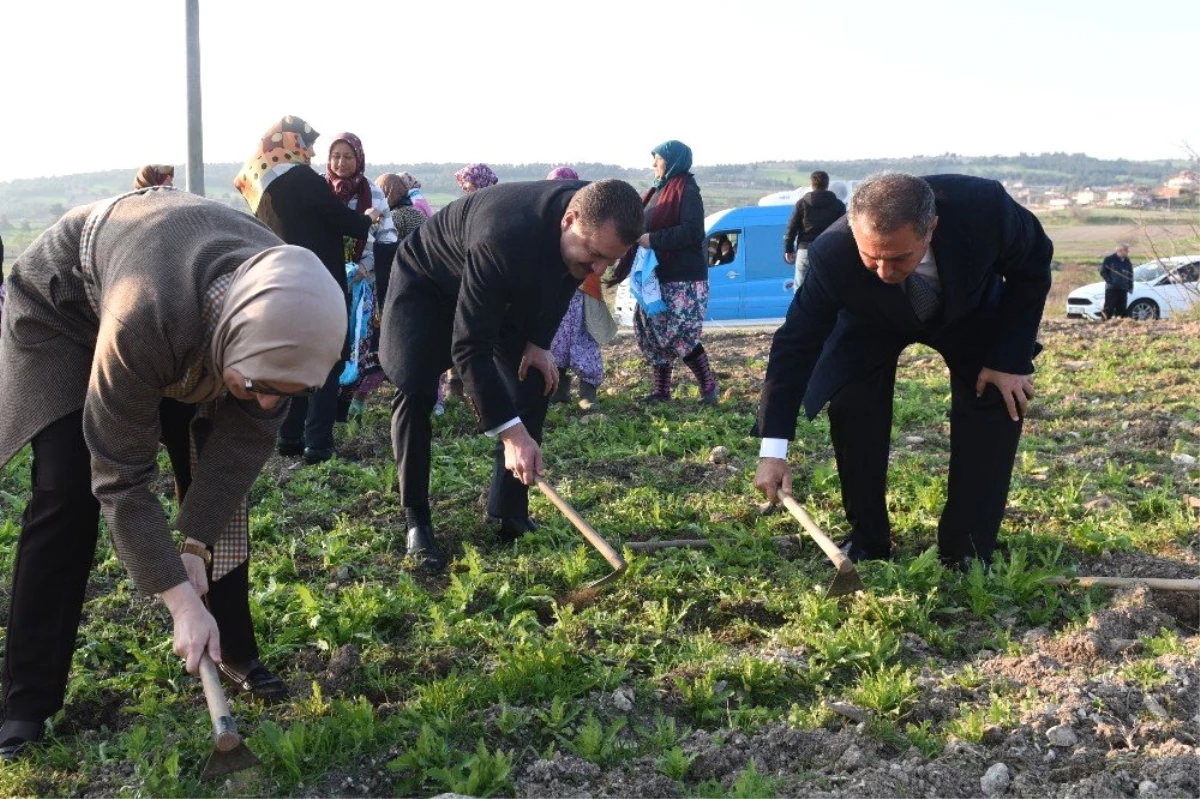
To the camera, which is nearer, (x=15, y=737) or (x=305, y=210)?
(x=15, y=737)

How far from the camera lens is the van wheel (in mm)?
18219

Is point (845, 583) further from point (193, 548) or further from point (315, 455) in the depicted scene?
point (315, 455)

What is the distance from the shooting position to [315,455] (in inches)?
239

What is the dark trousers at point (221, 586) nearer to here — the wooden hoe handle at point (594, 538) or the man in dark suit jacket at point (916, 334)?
the wooden hoe handle at point (594, 538)

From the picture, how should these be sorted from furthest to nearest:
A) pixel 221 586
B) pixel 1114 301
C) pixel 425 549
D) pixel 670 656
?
pixel 1114 301 → pixel 425 549 → pixel 670 656 → pixel 221 586

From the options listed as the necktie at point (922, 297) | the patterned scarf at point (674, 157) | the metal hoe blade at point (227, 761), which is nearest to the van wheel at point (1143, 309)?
the patterned scarf at point (674, 157)

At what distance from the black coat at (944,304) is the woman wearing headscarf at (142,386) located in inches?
75.4

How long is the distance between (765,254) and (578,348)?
30.7ft

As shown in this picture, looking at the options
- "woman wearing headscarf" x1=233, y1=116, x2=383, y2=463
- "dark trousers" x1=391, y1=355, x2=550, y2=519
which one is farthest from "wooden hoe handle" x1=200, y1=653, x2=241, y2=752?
"woman wearing headscarf" x1=233, y1=116, x2=383, y2=463

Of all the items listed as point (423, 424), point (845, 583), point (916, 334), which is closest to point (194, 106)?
point (423, 424)

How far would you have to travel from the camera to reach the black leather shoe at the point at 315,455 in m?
6.06

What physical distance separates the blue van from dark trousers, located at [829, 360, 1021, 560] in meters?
12.1

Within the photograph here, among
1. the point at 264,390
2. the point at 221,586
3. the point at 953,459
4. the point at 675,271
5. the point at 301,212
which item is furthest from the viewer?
the point at 675,271

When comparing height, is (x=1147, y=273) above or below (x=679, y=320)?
below
